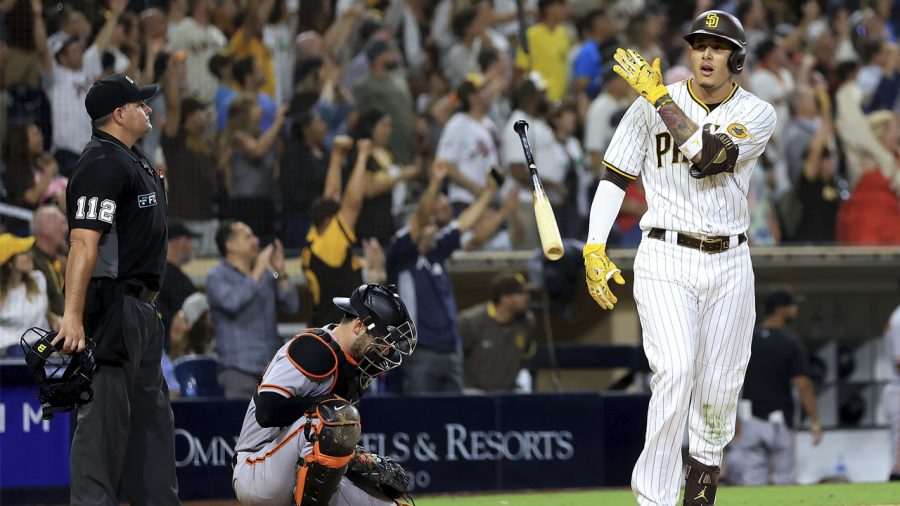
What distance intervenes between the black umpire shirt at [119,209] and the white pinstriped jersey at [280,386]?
0.59 metres

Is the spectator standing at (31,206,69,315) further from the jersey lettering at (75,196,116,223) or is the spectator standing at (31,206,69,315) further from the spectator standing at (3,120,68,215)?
the jersey lettering at (75,196,116,223)

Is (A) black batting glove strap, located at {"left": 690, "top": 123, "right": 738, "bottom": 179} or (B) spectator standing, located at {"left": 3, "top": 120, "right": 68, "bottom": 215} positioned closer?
(A) black batting glove strap, located at {"left": 690, "top": 123, "right": 738, "bottom": 179}

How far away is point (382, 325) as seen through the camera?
19.3 feet

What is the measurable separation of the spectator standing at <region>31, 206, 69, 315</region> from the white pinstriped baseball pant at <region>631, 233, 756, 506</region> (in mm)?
4775

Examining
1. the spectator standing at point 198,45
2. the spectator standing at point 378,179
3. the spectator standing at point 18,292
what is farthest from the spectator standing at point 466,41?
the spectator standing at point 18,292

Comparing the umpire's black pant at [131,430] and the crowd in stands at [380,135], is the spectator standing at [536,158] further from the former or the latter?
the umpire's black pant at [131,430]

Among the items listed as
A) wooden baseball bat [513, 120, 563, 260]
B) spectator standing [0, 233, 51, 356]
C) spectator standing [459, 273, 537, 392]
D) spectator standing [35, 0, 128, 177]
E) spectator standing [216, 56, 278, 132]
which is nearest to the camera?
wooden baseball bat [513, 120, 563, 260]

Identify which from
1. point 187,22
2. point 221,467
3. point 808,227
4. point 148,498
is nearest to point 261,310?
point 221,467

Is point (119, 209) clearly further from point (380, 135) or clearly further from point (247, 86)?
point (247, 86)

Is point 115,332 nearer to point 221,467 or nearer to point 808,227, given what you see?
point 221,467

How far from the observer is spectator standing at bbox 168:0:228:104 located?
1174 cm

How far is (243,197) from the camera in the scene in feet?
35.9

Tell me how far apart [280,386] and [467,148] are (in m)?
6.47

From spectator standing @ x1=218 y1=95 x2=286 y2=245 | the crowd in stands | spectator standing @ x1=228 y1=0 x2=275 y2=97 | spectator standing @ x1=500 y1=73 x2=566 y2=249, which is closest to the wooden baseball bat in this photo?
the crowd in stands
